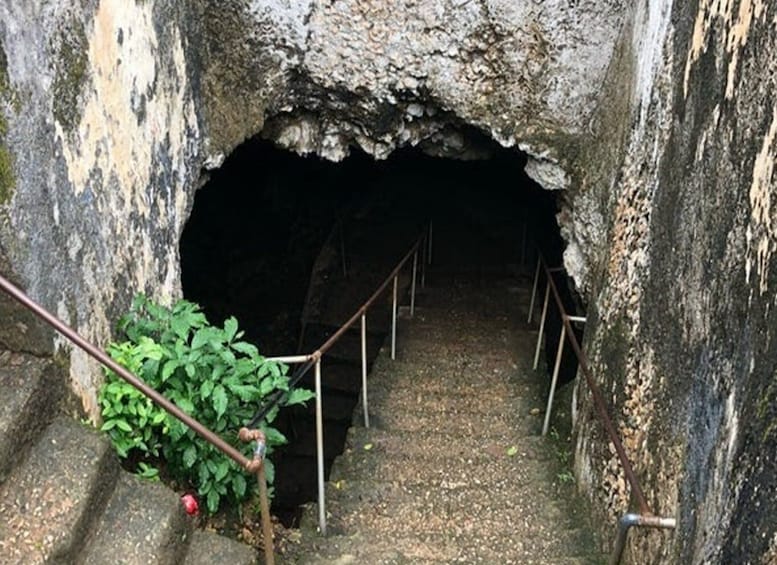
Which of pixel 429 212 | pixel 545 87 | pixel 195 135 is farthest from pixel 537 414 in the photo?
pixel 429 212

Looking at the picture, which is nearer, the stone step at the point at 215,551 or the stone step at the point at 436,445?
the stone step at the point at 215,551

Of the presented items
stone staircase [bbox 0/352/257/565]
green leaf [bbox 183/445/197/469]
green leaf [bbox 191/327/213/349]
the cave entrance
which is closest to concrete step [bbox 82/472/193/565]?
stone staircase [bbox 0/352/257/565]

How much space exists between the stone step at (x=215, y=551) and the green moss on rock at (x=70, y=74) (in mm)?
1644

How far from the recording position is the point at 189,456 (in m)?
3.06

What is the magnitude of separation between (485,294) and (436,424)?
2.67 m

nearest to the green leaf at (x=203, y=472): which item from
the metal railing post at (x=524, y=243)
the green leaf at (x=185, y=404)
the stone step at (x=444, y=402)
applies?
the green leaf at (x=185, y=404)

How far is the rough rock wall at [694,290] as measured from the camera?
219cm

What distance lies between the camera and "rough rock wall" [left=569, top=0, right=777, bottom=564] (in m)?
2.19

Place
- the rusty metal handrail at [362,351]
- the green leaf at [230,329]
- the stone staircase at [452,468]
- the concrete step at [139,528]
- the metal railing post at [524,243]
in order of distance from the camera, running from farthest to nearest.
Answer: the metal railing post at [524,243] → the stone staircase at [452,468] → the rusty metal handrail at [362,351] → the green leaf at [230,329] → the concrete step at [139,528]

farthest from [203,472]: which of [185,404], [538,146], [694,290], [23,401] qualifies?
[538,146]

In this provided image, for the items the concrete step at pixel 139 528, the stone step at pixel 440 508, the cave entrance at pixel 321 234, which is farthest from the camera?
the cave entrance at pixel 321 234

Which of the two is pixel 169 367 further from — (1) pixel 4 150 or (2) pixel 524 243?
(2) pixel 524 243

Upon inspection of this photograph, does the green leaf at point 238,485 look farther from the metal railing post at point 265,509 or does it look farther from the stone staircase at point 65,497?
the metal railing post at point 265,509

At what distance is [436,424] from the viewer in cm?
546
